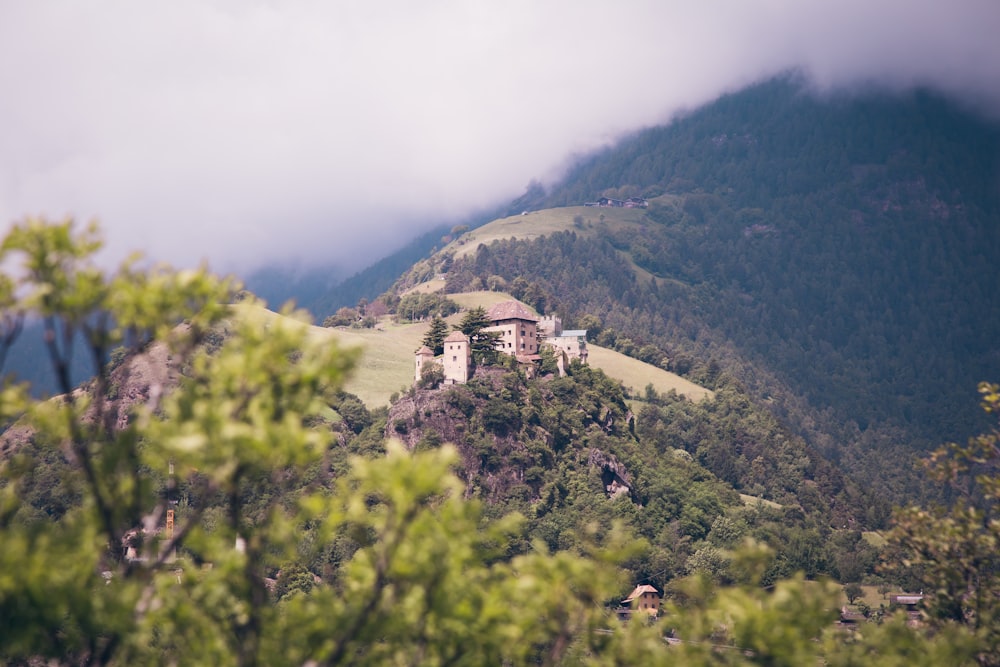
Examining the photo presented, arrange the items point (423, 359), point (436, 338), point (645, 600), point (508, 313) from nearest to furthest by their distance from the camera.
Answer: point (645, 600), point (423, 359), point (436, 338), point (508, 313)

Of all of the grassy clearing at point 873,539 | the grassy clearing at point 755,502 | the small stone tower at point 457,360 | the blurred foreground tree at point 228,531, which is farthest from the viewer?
the grassy clearing at point 755,502

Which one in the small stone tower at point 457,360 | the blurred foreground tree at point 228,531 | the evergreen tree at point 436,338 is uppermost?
the blurred foreground tree at point 228,531

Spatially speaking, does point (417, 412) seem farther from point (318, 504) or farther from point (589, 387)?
point (318, 504)

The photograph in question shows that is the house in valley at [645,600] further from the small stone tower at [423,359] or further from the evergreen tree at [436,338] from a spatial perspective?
the evergreen tree at [436,338]

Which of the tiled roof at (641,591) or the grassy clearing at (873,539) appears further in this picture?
the grassy clearing at (873,539)

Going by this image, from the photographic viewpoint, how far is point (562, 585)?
Answer: 43.5 feet

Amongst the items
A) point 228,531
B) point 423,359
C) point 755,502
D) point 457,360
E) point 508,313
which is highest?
point 228,531

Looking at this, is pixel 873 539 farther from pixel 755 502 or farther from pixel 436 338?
pixel 436 338

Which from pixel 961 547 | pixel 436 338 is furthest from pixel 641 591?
pixel 961 547

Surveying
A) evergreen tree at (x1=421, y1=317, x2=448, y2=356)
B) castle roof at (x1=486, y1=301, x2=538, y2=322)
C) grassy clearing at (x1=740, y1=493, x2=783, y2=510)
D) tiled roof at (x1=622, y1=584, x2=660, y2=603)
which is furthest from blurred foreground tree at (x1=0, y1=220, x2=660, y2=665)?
grassy clearing at (x1=740, y1=493, x2=783, y2=510)

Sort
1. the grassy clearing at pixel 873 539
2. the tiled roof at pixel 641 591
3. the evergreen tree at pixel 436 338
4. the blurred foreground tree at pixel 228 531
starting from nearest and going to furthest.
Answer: the blurred foreground tree at pixel 228 531 → the tiled roof at pixel 641 591 → the evergreen tree at pixel 436 338 → the grassy clearing at pixel 873 539

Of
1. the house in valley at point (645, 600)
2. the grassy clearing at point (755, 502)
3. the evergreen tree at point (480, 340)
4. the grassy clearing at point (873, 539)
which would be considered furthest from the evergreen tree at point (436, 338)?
the grassy clearing at point (873, 539)

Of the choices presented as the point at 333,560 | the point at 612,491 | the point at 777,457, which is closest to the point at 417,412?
the point at 333,560

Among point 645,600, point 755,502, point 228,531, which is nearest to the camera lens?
point 228,531
